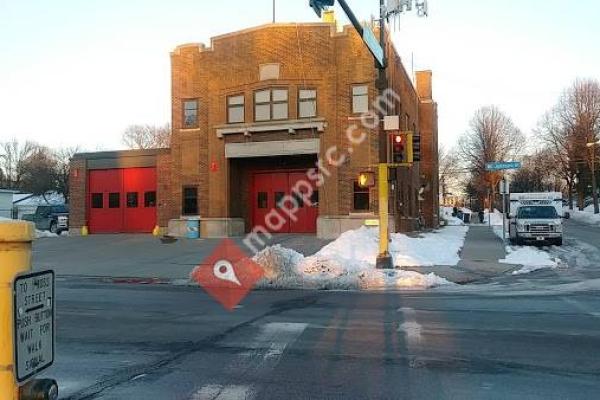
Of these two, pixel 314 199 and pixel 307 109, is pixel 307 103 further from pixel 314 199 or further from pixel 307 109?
pixel 314 199

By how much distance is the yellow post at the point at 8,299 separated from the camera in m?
2.52

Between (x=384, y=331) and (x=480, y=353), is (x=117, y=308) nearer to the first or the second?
(x=384, y=331)

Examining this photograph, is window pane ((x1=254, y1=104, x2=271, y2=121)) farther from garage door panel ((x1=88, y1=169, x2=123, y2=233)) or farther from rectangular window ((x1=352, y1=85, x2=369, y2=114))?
garage door panel ((x1=88, y1=169, x2=123, y2=233))

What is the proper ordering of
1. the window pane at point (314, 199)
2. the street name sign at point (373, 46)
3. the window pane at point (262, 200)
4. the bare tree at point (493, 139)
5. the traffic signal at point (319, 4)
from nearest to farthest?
the traffic signal at point (319, 4) < the street name sign at point (373, 46) < the window pane at point (314, 199) < the window pane at point (262, 200) < the bare tree at point (493, 139)

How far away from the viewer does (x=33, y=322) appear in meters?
2.68

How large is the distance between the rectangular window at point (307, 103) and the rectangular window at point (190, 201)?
276 inches

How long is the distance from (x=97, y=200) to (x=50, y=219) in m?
8.57

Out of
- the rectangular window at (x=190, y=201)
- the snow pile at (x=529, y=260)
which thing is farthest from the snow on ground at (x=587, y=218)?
the rectangular window at (x=190, y=201)

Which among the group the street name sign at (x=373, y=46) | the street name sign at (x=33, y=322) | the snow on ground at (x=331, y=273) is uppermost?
the street name sign at (x=373, y=46)

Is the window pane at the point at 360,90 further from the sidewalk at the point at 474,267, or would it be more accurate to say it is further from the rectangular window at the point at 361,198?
the sidewalk at the point at 474,267

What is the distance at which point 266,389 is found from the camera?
6.02 metres

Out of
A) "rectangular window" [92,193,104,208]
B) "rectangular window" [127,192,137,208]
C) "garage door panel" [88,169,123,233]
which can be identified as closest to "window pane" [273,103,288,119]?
"rectangular window" [127,192,137,208]

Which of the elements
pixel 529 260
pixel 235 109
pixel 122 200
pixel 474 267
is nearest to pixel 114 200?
pixel 122 200

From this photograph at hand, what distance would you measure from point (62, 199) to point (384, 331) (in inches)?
3474
